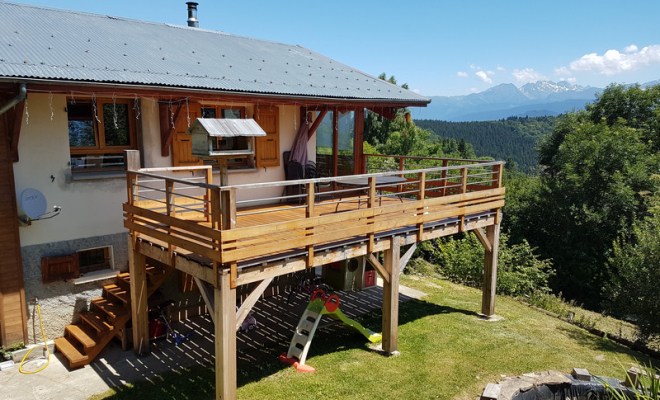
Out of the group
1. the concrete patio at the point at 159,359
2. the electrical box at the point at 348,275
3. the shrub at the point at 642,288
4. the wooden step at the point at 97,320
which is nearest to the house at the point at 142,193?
the wooden step at the point at 97,320

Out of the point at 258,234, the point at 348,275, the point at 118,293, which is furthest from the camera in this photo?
the point at 348,275

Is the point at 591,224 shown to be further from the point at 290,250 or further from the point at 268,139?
the point at 290,250

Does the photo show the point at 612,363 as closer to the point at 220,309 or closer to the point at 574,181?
the point at 220,309

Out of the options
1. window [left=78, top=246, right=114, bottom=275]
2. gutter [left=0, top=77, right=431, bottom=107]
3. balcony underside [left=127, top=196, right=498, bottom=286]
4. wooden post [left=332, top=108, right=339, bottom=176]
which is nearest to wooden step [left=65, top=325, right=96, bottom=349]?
window [left=78, top=246, right=114, bottom=275]

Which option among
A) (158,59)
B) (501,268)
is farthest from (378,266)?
(501,268)

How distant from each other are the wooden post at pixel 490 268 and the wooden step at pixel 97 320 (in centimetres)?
806

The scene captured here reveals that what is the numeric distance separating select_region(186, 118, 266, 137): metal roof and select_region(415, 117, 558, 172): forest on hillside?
4818 inches

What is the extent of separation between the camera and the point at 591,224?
23797 mm

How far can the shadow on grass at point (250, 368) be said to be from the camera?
7.14m

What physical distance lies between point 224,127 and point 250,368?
4.27 metres

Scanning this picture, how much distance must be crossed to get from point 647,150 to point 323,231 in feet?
81.4

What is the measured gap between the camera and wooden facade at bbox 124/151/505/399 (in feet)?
20.2

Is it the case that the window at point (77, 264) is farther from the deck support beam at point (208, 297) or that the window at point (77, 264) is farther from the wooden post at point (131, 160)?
the deck support beam at point (208, 297)

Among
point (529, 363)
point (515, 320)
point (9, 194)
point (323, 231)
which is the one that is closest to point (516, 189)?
point (515, 320)
